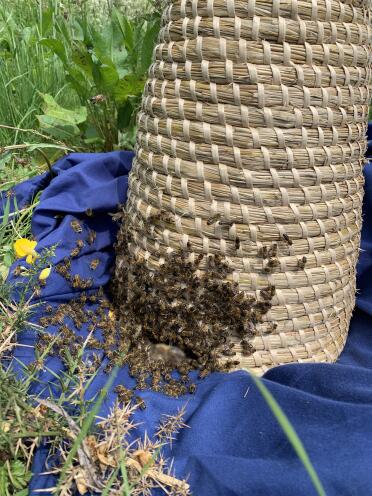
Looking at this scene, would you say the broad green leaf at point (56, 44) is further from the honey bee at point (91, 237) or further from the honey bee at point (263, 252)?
the honey bee at point (263, 252)

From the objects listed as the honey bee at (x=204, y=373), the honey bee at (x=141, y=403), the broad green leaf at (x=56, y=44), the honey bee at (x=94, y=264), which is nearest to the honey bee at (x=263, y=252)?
the honey bee at (x=204, y=373)

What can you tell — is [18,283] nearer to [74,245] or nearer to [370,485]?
[74,245]

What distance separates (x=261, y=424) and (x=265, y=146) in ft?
2.79

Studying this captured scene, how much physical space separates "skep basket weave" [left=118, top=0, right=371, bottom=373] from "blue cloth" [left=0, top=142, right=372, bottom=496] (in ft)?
0.68

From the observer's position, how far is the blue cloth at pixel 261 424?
1320 millimetres

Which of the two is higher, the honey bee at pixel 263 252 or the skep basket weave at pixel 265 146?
the skep basket weave at pixel 265 146

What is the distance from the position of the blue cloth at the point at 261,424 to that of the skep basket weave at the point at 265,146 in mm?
206

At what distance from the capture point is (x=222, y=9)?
149 centimetres

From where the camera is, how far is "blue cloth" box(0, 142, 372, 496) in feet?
4.33

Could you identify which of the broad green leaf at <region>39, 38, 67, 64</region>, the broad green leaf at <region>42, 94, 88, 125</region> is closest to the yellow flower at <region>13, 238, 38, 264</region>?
the broad green leaf at <region>42, 94, 88, 125</region>

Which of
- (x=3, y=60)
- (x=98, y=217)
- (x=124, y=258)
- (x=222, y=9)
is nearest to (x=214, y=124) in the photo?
(x=222, y=9)

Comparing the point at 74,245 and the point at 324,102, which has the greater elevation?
the point at 324,102

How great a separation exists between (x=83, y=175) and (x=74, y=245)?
1.19 ft

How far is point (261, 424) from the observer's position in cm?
151
